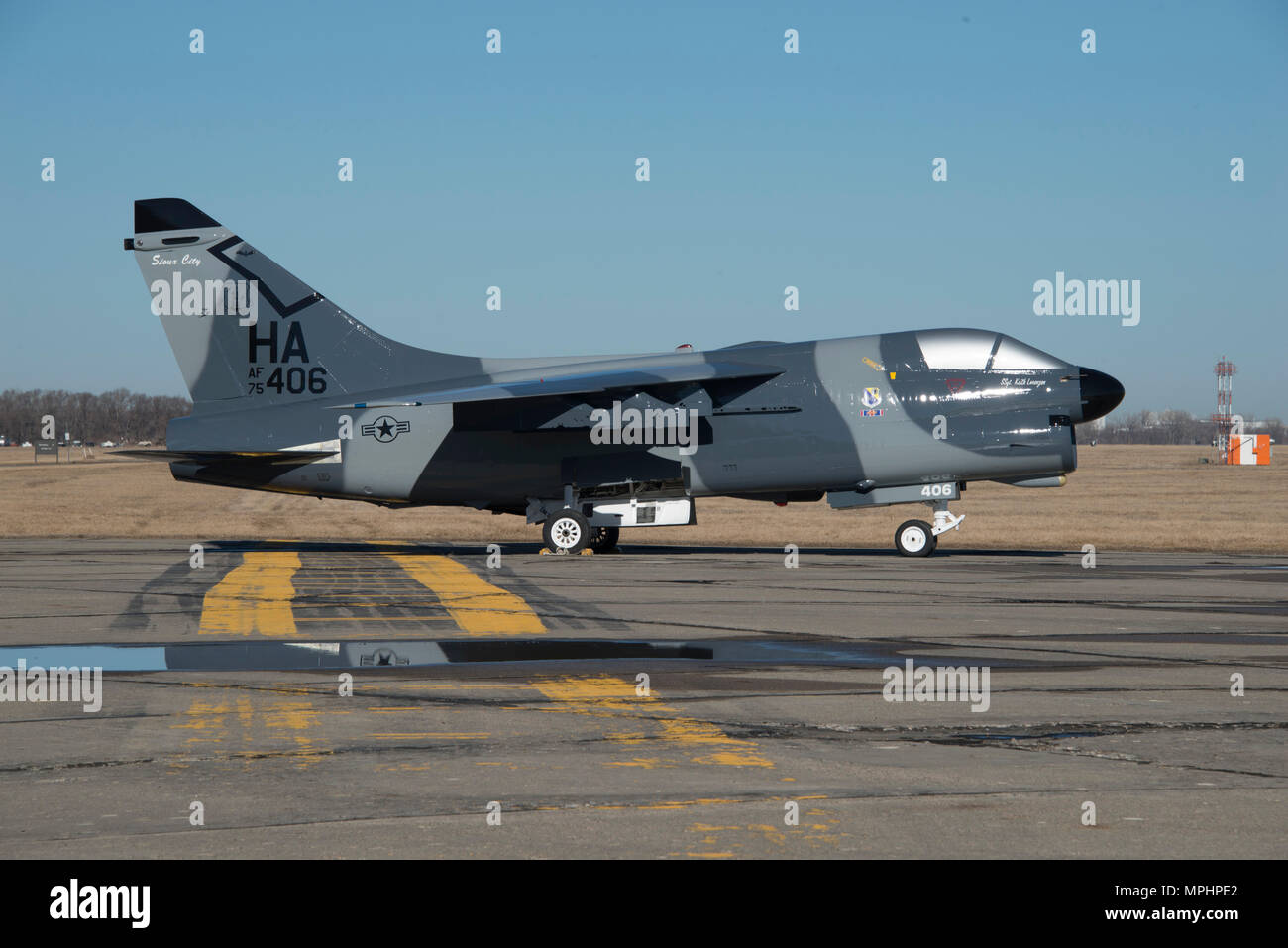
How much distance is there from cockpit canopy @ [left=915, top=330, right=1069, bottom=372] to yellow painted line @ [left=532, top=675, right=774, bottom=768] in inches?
625

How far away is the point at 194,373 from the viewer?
2531cm

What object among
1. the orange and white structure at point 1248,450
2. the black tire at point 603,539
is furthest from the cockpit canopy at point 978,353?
the orange and white structure at point 1248,450

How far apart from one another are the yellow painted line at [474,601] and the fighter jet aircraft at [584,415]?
3241 millimetres

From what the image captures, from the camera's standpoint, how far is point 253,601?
16078 mm

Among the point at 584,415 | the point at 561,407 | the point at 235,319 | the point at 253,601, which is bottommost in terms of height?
the point at 253,601

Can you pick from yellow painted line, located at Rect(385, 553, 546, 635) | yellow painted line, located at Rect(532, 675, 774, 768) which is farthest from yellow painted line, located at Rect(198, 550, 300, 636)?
yellow painted line, located at Rect(532, 675, 774, 768)

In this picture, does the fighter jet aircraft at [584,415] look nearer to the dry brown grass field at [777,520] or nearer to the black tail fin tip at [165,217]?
the black tail fin tip at [165,217]

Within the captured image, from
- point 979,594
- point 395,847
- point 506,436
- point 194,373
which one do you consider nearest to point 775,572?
point 979,594

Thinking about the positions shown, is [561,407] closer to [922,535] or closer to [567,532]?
[567,532]

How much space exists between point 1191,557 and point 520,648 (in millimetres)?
17911

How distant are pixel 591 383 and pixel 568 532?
311 centimetres

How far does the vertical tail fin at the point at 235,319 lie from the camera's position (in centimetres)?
2491

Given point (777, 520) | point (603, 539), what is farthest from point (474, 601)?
point (777, 520)
